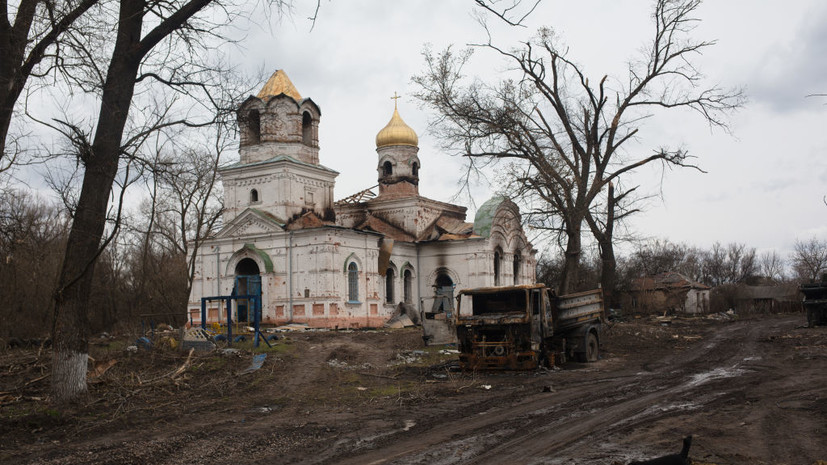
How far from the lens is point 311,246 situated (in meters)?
31.1

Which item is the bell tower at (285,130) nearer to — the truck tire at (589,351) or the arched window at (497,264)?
the arched window at (497,264)

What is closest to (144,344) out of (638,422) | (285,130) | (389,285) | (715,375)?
(638,422)

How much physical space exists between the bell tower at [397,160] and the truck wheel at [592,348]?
21285 mm

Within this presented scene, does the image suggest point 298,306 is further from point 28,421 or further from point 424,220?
point 28,421

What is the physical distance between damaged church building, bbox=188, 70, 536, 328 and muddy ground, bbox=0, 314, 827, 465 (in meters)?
12.0

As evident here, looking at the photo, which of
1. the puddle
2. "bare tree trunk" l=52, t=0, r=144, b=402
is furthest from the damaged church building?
"bare tree trunk" l=52, t=0, r=144, b=402

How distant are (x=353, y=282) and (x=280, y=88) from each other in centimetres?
982

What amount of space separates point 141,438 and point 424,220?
30149 millimetres

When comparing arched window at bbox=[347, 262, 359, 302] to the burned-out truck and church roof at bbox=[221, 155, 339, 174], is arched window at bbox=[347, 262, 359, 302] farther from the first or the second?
the burned-out truck

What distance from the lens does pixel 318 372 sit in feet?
53.6

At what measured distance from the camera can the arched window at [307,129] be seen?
1348 inches

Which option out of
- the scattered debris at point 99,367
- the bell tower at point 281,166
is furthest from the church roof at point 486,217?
the scattered debris at point 99,367

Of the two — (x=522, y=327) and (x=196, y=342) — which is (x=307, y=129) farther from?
(x=522, y=327)

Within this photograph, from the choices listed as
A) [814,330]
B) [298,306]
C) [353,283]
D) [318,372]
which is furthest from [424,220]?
[318,372]
